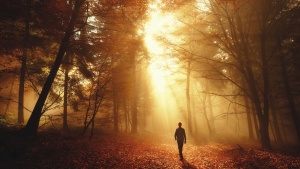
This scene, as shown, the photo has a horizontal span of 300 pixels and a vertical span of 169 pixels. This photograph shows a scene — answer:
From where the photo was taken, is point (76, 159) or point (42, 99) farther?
point (42, 99)

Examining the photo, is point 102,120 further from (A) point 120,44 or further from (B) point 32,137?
(B) point 32,137

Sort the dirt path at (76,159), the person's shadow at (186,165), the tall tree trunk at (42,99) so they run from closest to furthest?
the dirt path at (76,159), the person's shadow at (186,165), the tall tree trunk at (42,99)

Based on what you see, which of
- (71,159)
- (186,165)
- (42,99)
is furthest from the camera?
(42,99)

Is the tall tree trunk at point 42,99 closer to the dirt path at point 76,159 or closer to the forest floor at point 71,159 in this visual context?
the forest floor at point 71,159

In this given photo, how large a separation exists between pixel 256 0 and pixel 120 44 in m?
9.53

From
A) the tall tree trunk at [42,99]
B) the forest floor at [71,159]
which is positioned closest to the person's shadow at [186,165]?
the forest floor at [71,159]

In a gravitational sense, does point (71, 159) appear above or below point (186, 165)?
above

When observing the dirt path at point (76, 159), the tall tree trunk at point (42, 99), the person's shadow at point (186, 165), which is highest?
the tall tree trunk at point (42, 99)

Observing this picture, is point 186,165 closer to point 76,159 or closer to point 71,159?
point 76,159

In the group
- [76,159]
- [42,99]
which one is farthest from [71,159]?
[42,99]

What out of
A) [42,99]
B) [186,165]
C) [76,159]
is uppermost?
[42,99]

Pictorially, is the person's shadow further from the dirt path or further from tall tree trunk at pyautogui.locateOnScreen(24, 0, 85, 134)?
tall tree trunk at pyautogui.locateOnScreen(24, 0, 85, 134)

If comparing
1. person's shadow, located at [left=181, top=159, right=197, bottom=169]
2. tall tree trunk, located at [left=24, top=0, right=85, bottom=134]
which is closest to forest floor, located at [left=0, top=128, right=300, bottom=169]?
person's shadow, located at [left=181, top=159, right=197, bottom=169]

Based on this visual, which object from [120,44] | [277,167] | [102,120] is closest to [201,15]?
[120,44]
